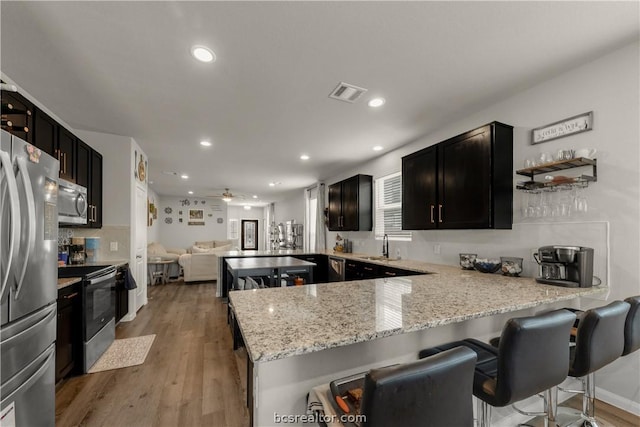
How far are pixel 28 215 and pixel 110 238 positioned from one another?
8.80 feet

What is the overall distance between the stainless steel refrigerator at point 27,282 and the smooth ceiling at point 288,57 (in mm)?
900

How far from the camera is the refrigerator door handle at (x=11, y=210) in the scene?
51.8 inches

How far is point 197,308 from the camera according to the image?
465 centimetres

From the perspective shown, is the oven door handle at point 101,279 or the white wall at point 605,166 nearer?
the white wall at point 605,166

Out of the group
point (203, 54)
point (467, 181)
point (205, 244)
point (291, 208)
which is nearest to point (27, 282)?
point (203, 54)

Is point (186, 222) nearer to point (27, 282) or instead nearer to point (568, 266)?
point (27, 282)

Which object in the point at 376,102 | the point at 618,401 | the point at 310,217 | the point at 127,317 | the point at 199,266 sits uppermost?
the point at 376,102

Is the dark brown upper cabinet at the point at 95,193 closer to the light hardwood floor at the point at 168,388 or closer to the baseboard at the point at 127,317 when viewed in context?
the baseboard at the point at 127,317

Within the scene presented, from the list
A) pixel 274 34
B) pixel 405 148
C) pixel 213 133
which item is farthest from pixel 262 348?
pixel 405 148

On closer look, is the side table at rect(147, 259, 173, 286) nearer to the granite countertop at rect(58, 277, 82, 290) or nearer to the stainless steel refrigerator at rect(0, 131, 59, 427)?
the granite countertop at rect(58, 277, 82, 290)

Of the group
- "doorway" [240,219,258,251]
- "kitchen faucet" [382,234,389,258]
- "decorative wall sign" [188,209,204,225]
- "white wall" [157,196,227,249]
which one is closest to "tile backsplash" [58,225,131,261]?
"kitchen faucet" [382,234,389,258]

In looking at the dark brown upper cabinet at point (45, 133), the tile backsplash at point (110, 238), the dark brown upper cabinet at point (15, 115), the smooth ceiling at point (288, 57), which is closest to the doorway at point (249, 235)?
the tile backsplash at point (110, 238)

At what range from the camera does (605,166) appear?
207cm

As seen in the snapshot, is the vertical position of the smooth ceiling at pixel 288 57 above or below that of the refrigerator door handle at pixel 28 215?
above
